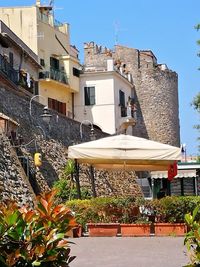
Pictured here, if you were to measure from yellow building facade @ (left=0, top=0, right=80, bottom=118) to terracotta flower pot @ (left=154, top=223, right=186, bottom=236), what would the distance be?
110 ft

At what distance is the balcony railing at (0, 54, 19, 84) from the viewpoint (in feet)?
127

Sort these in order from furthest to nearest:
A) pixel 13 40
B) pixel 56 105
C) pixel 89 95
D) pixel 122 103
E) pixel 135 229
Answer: pixel 122 103 < pixel 89 95 < pixel 56 105 < pixel 13 40 < pixel 135 229

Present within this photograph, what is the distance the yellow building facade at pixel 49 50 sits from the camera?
49.9m

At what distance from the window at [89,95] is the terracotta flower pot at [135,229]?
133ft

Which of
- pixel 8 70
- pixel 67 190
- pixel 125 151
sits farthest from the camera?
pixel 8 70

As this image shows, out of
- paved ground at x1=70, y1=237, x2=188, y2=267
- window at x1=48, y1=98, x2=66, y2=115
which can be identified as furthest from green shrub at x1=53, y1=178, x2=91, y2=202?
window at x1=48, y1=98, x2=66, y2=115

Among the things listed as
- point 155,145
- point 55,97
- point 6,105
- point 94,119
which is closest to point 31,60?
point 55,97

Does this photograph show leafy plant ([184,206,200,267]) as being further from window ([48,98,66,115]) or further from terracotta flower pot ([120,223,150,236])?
window ([48,98,66,115])

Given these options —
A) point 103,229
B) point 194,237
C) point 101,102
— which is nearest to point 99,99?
point 101,102

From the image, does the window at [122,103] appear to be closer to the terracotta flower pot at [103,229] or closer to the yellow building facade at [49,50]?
the yellow building facade at [49,50]

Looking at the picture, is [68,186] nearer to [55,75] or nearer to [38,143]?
[38,143]

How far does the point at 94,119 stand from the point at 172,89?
12.3m

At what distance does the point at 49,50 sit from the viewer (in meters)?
52.2

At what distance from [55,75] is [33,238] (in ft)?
149
